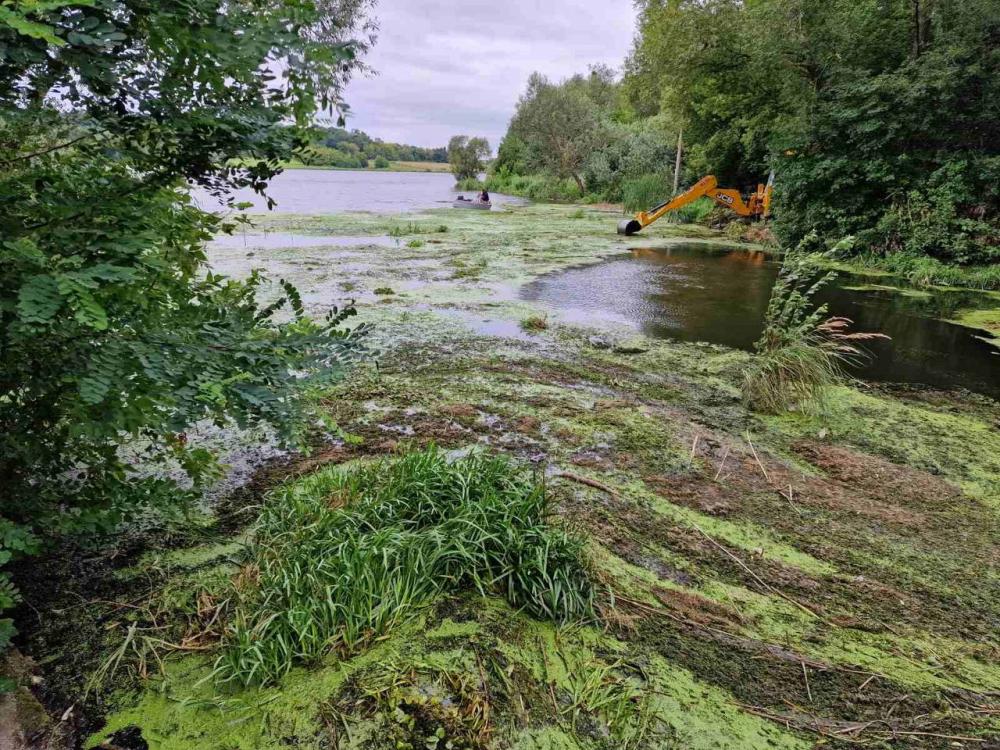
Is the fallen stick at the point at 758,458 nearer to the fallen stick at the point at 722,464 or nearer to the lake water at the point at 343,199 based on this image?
the fallen stick at the point at 722,464

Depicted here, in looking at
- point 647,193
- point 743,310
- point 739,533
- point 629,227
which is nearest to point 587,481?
point 739,533

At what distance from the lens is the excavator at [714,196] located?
1303 centimetres

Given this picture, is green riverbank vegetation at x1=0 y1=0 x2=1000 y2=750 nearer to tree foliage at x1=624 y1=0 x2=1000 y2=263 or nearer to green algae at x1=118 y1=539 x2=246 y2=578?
green algae at x1=118 y1=539 x2=246 y2=578

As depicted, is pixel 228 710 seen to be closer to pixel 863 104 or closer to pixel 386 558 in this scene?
pixel 386 558

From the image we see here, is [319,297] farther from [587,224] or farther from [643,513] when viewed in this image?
[587,224]

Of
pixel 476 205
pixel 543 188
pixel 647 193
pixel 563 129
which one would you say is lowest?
pixel 476 205

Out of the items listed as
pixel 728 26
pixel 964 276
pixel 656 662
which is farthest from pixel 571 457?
pixel 728 26

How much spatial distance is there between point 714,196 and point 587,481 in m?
13.1

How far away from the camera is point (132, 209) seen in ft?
4.24

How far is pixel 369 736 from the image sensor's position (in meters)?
1.47

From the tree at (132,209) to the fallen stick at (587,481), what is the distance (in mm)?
1543

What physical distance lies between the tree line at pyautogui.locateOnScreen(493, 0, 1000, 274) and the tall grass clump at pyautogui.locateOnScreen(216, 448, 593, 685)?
969 centimetres

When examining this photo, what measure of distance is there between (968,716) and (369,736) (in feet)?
5.54

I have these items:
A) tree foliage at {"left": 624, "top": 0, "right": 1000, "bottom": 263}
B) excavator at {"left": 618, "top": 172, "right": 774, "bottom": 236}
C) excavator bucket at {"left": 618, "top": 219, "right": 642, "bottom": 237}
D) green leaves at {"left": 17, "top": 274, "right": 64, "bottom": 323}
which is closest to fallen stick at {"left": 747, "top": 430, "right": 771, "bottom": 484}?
green leaves at {"left": 17, "top": 274, "right": 64, "bottom": 323}
